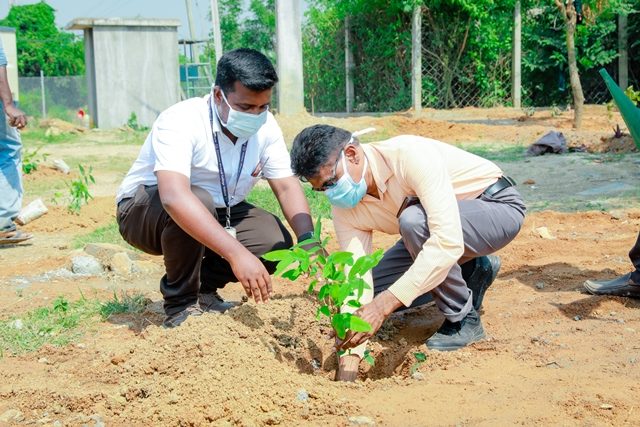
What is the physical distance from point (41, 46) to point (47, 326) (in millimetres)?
29380

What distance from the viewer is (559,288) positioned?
168 inches

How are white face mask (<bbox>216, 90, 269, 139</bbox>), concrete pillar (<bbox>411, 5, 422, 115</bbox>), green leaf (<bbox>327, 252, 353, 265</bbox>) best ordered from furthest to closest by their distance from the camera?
concrete pillar (<bbox>411, 5, 422, 115</bbox>) < white face mask (<bbox>216, 90, 269, 139</bbox>) < green leaf (<bbox>327, 252, 353, 265</bbox>)

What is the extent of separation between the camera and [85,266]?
5.09 metres

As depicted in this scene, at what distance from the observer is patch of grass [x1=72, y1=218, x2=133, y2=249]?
238 inches

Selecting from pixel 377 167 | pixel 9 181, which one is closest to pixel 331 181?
pixel 377 167

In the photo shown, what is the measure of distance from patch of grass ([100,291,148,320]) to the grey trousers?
1.51 m

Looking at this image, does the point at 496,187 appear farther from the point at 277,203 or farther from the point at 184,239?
the point at 277,203

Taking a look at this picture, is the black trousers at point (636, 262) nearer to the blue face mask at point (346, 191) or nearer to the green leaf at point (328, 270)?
the blue face mask at point (346, 191)

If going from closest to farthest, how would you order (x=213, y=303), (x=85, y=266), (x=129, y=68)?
(x=213, y=303) < (x=85, y=266) < (x=129, y=68)

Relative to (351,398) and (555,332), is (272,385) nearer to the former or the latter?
(351,398)

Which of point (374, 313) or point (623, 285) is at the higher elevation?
point (374, 313)

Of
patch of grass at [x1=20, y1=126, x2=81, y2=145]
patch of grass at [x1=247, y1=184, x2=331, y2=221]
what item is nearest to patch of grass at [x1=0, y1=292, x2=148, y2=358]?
patch of grass at [x1=247, y1=184, x2=331, y2=221]

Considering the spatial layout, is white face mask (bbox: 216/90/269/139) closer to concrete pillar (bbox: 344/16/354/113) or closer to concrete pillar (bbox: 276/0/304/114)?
concrete pillar (bbox: 276/0/304/114)

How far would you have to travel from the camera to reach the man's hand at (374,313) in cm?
315
